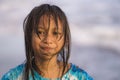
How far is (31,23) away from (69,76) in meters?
0.51

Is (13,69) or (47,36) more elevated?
(47,36)

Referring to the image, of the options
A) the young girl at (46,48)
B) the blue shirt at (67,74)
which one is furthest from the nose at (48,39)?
the blue shirt at (67,74)

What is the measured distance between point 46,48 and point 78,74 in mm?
423

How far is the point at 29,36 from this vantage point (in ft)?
10.4

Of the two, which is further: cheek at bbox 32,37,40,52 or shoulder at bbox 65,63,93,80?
shoulder at bbox 65,63,93,80

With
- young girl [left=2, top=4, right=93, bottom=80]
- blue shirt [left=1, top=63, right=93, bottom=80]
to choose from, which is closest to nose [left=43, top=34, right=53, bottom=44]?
young girl [left=2, top=4, right=93, bottom=80]

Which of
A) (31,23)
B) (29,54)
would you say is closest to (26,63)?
(29,54)

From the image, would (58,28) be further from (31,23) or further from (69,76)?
(69,76)

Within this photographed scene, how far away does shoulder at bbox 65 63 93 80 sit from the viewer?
131 inches

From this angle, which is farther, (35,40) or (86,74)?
(86,74)

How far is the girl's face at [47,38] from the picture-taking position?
10.0 ft

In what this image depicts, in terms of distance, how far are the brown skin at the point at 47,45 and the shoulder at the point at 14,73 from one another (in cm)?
16

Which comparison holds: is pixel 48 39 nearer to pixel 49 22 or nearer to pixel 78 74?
pixel 49 22

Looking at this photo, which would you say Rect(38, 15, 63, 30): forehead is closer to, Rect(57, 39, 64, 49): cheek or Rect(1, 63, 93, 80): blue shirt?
Rect(57, 39, 64, 49): cheek
